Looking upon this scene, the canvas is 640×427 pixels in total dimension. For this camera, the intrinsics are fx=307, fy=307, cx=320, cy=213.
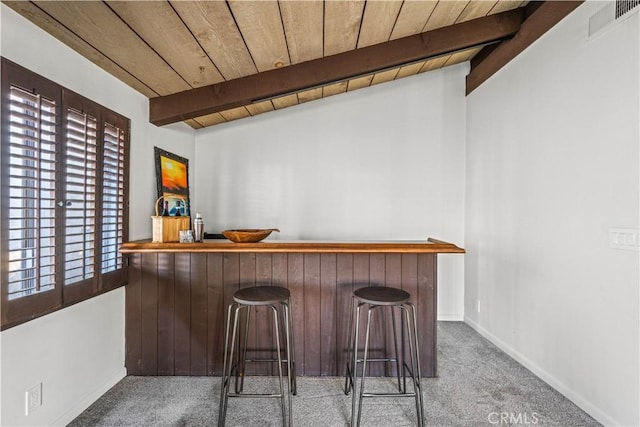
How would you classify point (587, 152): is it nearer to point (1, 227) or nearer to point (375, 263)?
point (375, 263)

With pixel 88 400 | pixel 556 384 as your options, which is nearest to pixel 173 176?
pixel 88 400

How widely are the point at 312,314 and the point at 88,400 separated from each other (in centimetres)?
151

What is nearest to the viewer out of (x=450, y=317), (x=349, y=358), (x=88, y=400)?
(x=88, y=400)

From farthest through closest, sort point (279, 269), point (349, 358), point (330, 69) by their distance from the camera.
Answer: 1. point (330, 69)
2. point (279, 269)
3. point (349, 358)

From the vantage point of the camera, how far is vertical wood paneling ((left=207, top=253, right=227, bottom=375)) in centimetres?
230

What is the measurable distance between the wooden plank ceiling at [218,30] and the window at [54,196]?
1.04ft

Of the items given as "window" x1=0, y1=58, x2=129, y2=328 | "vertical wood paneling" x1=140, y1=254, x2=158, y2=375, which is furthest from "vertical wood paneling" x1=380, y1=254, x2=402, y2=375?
"window" x1=0, y1=58, x2=129, y2=328

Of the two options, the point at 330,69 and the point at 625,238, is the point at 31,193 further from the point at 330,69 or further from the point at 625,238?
the point at 625,238

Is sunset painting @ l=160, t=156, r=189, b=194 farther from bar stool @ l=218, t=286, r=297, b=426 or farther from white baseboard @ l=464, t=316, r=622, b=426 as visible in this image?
white baseboard @ l=464, t=316, r=622, b=426

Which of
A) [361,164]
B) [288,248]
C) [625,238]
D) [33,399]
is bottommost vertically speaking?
[33,399]

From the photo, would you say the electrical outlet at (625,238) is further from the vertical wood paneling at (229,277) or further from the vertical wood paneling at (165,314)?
the vertical wood paneling at (165,314)

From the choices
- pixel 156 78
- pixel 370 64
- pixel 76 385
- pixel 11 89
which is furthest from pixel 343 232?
pixel 11 89

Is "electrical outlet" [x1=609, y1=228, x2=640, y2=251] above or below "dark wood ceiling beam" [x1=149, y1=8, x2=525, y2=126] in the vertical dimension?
below

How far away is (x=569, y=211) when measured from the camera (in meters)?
2.07
